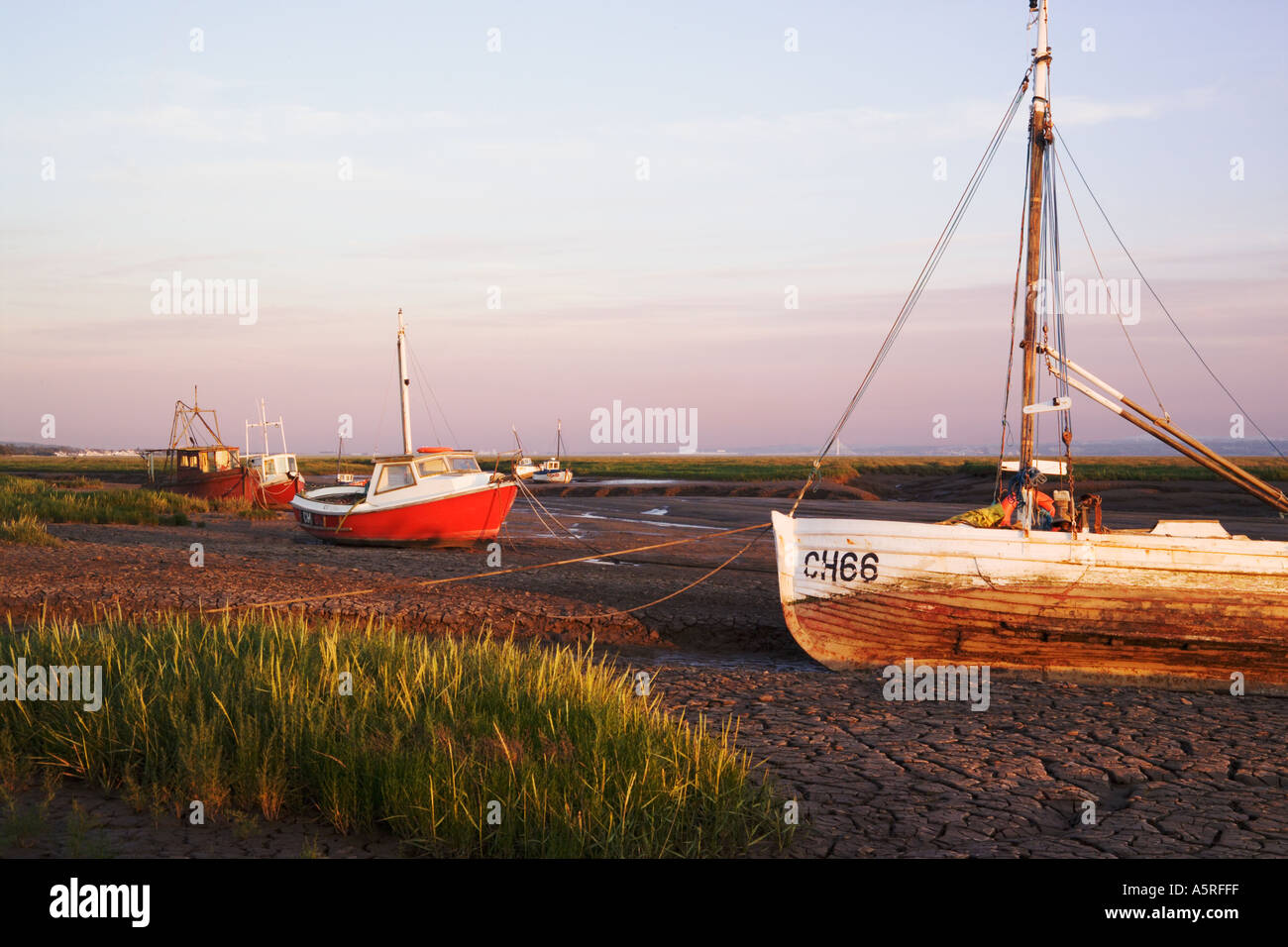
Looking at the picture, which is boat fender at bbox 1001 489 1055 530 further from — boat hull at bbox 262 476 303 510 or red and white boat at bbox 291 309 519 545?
boat hull at bbox 262 476 303 510

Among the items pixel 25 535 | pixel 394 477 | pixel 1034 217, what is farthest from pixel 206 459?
pixel 1034 217

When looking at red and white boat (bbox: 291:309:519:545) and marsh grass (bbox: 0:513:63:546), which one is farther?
red and white boat (bbox: 291:309:519:545)

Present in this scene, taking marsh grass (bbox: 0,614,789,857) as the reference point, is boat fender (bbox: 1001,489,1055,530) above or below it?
above

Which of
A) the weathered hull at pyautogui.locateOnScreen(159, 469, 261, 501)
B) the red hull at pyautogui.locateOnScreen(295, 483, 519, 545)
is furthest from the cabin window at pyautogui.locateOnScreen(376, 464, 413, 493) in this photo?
the weathered hull at pyautogui.locateOnScreen(159, 469, 261, 501)

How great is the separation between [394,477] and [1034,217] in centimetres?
1638

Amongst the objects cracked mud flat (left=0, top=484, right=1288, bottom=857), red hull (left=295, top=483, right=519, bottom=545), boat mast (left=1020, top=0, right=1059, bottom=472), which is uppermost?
boat mast (left=1020, top=0, right=1059, bottom=472)

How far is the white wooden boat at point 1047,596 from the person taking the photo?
1117cm

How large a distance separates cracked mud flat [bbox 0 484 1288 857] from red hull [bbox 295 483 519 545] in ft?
11.9

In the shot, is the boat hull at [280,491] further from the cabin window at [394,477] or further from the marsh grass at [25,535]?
the marsh grass at [25,535]

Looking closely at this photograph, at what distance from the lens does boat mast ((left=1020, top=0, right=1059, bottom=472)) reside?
12327 mm

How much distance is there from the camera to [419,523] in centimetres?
2377
